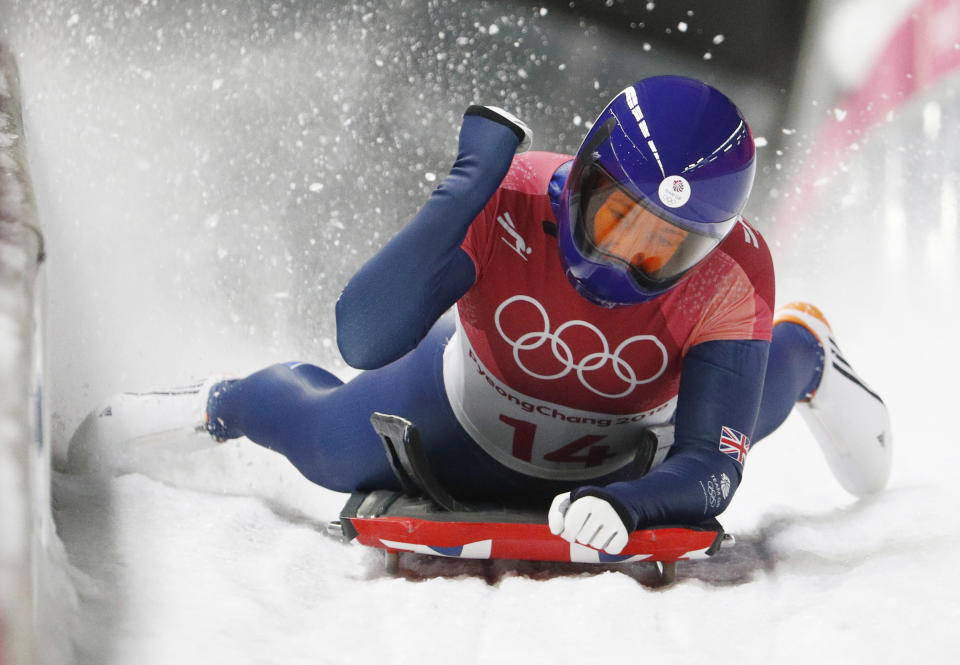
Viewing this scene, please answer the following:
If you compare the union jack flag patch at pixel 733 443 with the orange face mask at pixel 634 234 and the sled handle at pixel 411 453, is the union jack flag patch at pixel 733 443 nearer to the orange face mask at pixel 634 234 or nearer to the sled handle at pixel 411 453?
the orange face mask at pixel 634 234

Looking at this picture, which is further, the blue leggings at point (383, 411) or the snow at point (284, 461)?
the blue leggings at point (383, 411)

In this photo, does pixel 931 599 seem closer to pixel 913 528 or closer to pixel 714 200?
pixel 913 528

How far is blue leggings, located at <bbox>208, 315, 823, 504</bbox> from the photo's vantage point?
82.4 inches

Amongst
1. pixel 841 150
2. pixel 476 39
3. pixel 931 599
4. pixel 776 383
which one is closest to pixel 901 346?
pixel 841 150

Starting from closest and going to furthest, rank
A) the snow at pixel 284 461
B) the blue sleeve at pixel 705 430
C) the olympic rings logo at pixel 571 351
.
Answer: the snow at pixel 284 461 → the blue sleeve at pixel 705 430 → the olympic rings logo at pixel 571 351

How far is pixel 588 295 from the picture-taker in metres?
1.81

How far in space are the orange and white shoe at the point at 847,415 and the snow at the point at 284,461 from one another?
80mm

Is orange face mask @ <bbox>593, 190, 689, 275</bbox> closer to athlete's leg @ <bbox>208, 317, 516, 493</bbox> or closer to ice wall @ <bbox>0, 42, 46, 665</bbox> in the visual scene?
athlete's leg @ <bbox>208, 317, 516, 493</bbox>

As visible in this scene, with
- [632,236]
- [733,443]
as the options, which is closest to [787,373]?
[733,443]

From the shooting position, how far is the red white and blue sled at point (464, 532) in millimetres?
1819

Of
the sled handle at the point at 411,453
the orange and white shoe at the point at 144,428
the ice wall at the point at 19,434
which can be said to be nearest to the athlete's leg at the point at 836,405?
the sled handle at the point at 411,453

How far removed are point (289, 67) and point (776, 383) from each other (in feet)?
8.31

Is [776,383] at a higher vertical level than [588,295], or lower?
lower

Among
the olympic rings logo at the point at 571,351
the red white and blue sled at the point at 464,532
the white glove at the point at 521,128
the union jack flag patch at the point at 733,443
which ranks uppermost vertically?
the white glove at the point at 521,128
